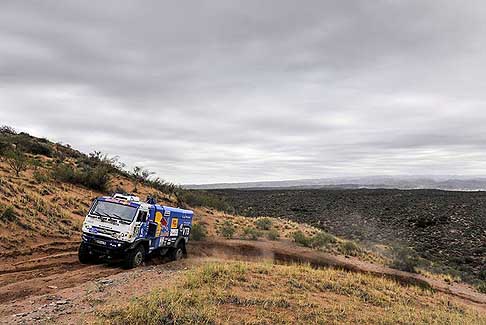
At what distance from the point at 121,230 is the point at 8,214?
650cm

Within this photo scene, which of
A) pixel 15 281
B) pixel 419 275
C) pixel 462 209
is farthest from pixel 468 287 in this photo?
pixel 462 209

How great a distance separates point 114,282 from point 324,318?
5957mm

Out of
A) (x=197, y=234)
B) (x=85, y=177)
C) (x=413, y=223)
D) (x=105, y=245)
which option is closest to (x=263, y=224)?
(x=197, y=234)

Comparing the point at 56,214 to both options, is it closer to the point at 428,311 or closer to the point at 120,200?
the point at 120,200

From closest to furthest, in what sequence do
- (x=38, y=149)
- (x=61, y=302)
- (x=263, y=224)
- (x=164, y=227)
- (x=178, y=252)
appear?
1. (x=61, y=302)
2. (x=164, y=227)
3. (x=178, y=252)
4. (x=263, y=224)
5. (x=38, y=149)

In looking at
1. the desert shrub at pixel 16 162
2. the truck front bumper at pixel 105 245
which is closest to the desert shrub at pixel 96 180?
the desert shrub at pixel 16 162

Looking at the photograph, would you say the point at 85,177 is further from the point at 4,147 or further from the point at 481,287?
the point at 481,287

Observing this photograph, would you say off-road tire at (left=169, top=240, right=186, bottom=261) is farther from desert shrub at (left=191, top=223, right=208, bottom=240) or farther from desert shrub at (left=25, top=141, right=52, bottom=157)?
desert shrub at (left=25, top=141, right=52, bottom=157)

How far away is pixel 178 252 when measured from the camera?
1884cm

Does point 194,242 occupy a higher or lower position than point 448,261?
higher

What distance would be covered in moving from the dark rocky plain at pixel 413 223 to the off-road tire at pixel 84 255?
23.7 meters

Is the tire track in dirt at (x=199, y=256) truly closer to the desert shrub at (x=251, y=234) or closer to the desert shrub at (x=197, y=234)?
the desert shrub at (x=197, y=234)

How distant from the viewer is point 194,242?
79.7 ft

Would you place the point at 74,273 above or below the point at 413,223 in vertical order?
above
